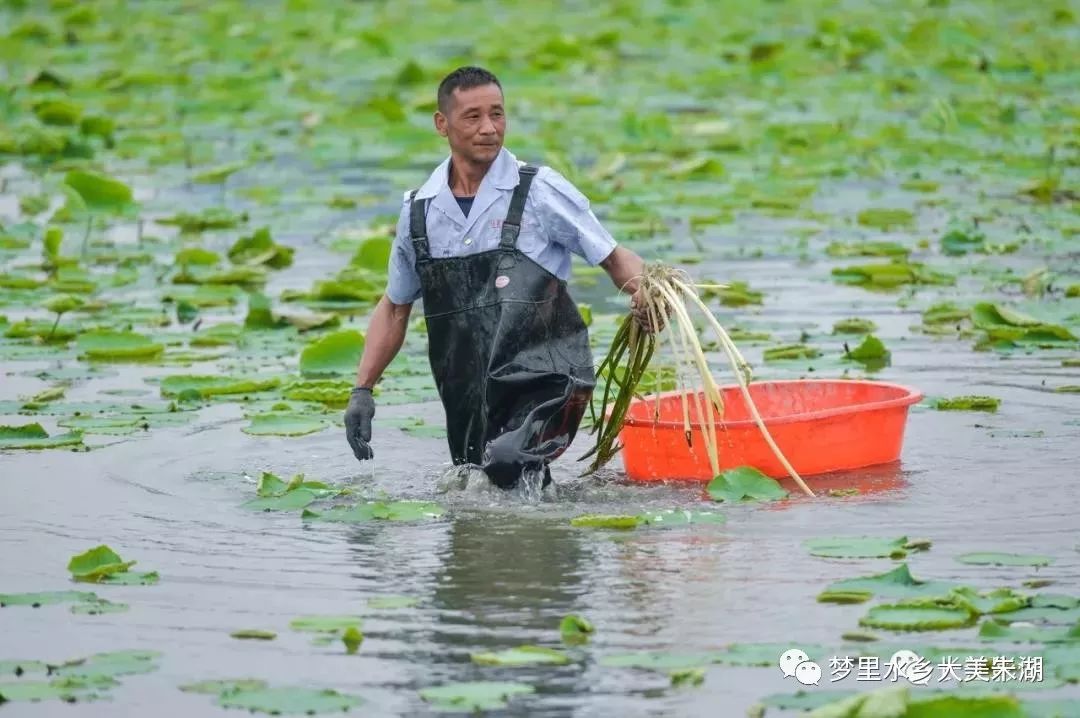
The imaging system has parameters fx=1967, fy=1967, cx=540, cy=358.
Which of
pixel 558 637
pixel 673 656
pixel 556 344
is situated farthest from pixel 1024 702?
pixel 556 344

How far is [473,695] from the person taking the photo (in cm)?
403

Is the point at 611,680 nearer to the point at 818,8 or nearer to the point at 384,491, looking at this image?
the point at 384,491

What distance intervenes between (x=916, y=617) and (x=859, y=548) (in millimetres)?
682

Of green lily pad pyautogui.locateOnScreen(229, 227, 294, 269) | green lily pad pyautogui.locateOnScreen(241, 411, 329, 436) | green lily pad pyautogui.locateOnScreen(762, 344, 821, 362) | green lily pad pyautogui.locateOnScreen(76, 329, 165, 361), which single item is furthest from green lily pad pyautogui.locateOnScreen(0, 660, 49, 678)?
green lily pad pyautogui.locateOnScreen(229, 227, 294, 269)

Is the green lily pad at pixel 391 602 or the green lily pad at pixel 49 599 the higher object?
the green lily pad at pixel 49 599

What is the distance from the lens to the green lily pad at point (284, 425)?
6934mm

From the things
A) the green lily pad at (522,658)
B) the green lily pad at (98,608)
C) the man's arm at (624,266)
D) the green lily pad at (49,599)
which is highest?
the man's arm at (624,266)

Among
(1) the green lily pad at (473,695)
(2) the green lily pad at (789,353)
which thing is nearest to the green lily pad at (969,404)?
(2) the green lily pad at (789,353)

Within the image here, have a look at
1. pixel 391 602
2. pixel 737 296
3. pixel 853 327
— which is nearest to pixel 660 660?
pixel 391 602

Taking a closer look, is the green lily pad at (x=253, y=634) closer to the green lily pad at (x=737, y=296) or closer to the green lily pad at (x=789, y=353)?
the green lily pad at (x=789, y=353)

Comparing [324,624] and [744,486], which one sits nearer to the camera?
[324,624]

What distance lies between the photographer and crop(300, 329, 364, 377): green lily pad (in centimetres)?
784

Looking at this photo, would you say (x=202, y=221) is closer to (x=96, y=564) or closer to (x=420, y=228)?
(x=420, y=228)

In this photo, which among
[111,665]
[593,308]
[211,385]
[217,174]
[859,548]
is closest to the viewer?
[111,665]
